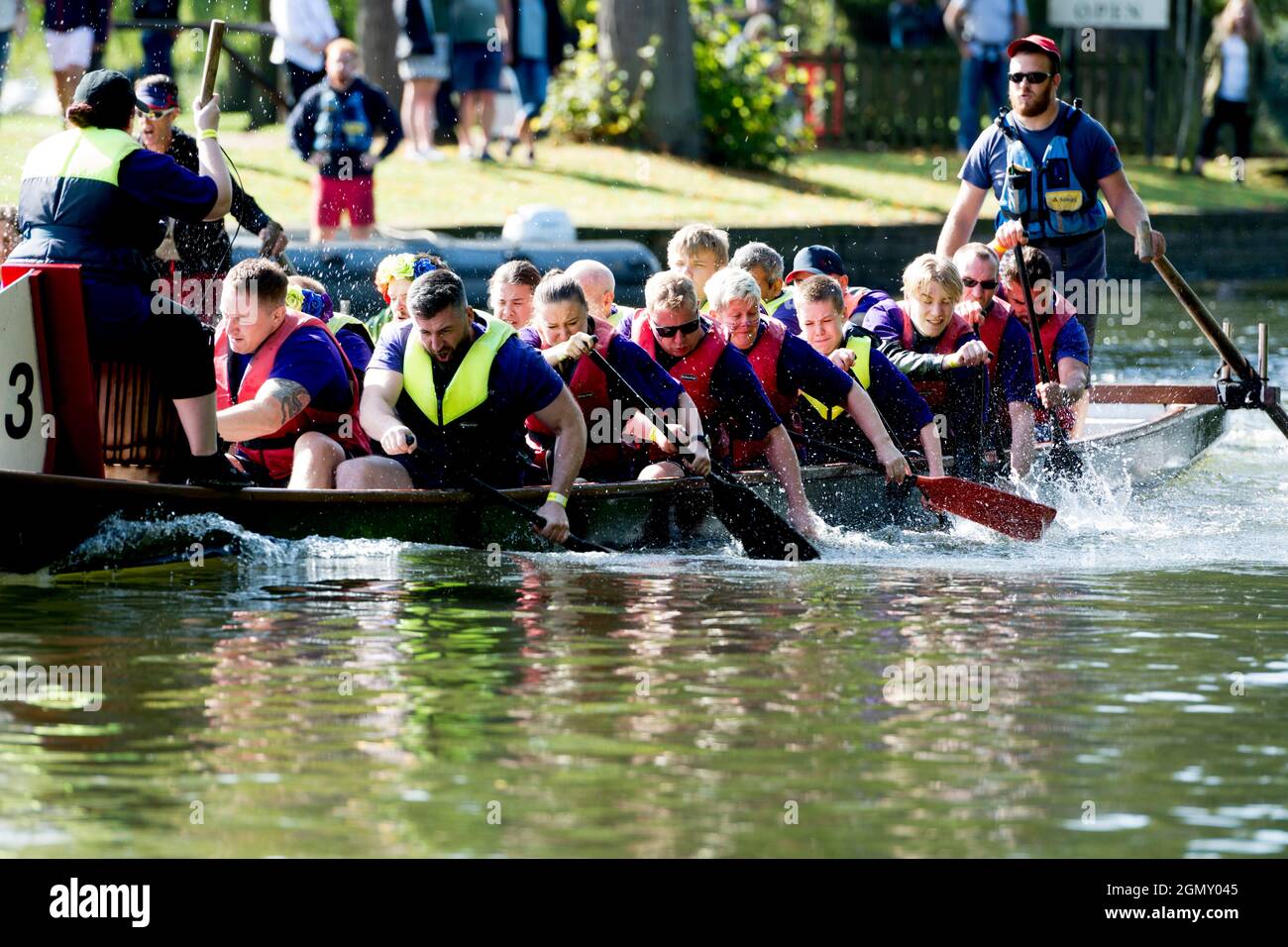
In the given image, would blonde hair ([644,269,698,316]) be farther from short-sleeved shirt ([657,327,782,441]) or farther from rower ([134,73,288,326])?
rower ([134,73,288,326])

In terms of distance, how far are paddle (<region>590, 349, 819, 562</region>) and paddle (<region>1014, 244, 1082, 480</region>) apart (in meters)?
1.90

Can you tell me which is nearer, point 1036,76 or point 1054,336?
point 1036,76

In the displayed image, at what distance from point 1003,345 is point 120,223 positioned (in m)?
4.09

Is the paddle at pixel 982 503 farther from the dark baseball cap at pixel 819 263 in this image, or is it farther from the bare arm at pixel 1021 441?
the dark baseball cap at pixel 819 263

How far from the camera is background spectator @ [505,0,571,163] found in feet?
59.0

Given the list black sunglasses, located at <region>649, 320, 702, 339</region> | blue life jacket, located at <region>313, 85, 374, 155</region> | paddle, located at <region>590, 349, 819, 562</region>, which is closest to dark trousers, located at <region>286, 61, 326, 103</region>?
blue life jacket, located at <region>313, 85, 374, 155</region>

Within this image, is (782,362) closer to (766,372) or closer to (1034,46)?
(766,372)

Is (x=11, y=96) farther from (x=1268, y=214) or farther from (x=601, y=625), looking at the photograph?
(x=601, y=625)

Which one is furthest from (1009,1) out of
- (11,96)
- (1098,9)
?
(11,96)

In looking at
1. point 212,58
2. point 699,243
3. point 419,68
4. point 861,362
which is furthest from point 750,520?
point 419,68

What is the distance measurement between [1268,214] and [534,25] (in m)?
7.12

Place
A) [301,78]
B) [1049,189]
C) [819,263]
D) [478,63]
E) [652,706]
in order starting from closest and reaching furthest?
1. [652,706]
2. [1049,189]
3. [819,263]
4. [301,78]
5. [478,63]

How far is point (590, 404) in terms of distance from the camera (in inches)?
331

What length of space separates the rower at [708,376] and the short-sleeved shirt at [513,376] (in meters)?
0.69
